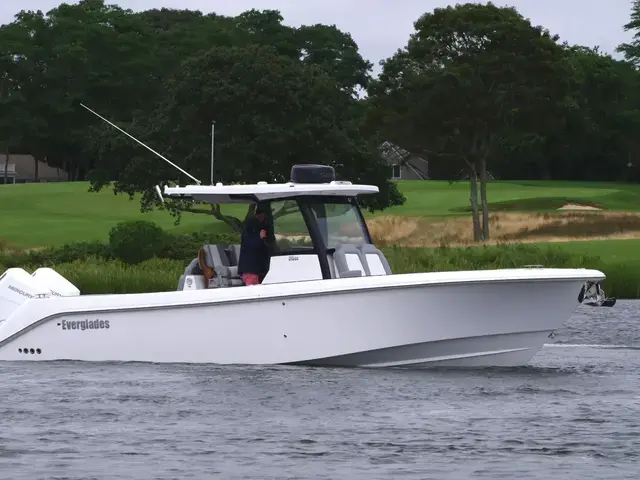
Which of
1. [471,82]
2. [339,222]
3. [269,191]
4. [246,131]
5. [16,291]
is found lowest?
[16,291]

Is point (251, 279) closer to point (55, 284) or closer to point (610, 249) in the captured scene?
point (55, 284)

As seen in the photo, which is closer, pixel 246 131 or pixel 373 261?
pixel 373 261

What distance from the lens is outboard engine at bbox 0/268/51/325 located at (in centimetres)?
2038

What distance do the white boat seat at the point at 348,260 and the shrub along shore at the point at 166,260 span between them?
42.6ft

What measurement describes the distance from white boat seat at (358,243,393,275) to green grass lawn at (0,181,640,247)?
35.5 m

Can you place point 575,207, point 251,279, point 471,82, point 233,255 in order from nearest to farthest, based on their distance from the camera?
point 251,279 < point 233,255 < point 471,82 < point 575,207

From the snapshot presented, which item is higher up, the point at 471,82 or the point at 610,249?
the point at 471,82

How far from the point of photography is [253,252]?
19828 mm

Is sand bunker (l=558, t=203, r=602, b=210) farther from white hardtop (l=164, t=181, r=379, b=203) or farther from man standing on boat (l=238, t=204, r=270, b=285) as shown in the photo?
man standing on boat (l=238, t=204, r=270, b=285)

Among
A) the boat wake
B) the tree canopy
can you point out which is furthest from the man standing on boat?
the tree canopy

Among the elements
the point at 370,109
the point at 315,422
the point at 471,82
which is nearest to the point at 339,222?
the point at 315,422

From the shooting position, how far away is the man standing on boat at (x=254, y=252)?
776 inches

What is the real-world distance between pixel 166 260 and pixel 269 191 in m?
19.1

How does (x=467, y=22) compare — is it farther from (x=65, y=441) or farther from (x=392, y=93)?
(x=65, y=441)
